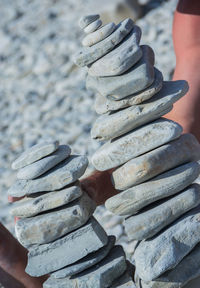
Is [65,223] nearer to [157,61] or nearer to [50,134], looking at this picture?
[50,134]

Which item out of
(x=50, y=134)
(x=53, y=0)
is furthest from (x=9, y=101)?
(x=53, y=0)

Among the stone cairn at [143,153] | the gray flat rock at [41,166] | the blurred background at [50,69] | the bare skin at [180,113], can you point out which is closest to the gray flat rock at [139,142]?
the stone cairn at [143,153]

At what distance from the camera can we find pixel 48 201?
143cm

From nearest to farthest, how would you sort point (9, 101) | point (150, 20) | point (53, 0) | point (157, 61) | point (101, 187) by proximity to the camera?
1. point (101, 187)
2. point (157, 61)
3. point (9, 101)
4. point (150, 20)
5. point (53, 0)

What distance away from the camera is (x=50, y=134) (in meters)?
3.00

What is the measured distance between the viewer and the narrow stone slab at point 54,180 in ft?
4.65

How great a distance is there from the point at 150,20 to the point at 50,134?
1162mm

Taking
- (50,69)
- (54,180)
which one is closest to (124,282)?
(54,180)

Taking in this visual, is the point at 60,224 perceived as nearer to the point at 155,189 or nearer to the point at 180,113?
the point at 155,189

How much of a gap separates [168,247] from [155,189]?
0.14m

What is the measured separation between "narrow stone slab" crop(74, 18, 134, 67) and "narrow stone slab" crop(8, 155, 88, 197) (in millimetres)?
241

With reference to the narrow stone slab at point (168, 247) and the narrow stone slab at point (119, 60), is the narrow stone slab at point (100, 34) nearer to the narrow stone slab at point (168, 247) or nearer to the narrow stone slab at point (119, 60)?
the narrow stone slab at point (119, 60)

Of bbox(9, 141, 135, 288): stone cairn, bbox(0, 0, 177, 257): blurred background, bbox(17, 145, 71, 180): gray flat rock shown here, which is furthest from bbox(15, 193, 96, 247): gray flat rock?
bbox(0, 0, 177, 257): blurred background

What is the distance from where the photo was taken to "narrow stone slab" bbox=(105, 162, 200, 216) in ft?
4.61
